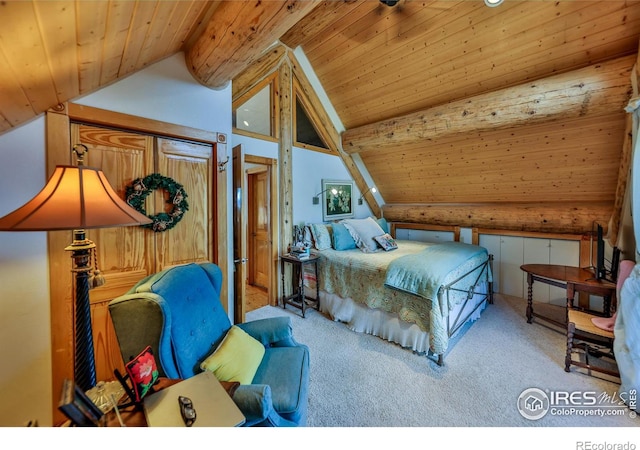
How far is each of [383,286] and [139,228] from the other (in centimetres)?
222

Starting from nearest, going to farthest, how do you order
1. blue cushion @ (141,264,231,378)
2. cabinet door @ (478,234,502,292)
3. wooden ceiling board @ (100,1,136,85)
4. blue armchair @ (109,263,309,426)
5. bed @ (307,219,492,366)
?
wooden ceiling board @ (100,1,136,85)
blue armchair @ (109,263,309,426)
blue cushion @ (141,264,231,378)
bed @ (307,219,492,366)
cabinet door @ (478,234,502,292)

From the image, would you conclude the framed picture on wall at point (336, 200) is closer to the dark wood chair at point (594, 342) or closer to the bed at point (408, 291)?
the bed at point (408, 291)

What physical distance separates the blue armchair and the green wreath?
19.3 inches

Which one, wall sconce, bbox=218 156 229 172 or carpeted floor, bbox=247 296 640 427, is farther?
wall sconce, bbox=218 156 229 172

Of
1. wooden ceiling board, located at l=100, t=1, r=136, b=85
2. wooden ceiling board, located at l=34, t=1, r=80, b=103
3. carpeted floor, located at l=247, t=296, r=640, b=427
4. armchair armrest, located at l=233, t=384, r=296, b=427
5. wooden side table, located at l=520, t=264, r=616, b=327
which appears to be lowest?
carpeted floor, located at l=247, t=296, r=640, b=427

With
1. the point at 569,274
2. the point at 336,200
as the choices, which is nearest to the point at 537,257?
the point at 569,274

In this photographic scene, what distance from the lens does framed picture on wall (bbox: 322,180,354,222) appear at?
4137mm

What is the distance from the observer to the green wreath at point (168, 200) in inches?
70.4

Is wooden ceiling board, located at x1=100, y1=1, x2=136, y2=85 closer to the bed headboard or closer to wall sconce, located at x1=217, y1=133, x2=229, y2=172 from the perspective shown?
wall sconce, located at x1=217, y1=133, x2=229, y2=172

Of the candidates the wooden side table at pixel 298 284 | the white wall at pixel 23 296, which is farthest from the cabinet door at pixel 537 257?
the white wall at pixel 23 296

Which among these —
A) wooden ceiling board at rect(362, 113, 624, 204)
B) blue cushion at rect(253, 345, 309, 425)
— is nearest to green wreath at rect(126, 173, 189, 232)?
blue cushion at rect(253, 345, 309, 425)

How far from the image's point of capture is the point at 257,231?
4266 mm
